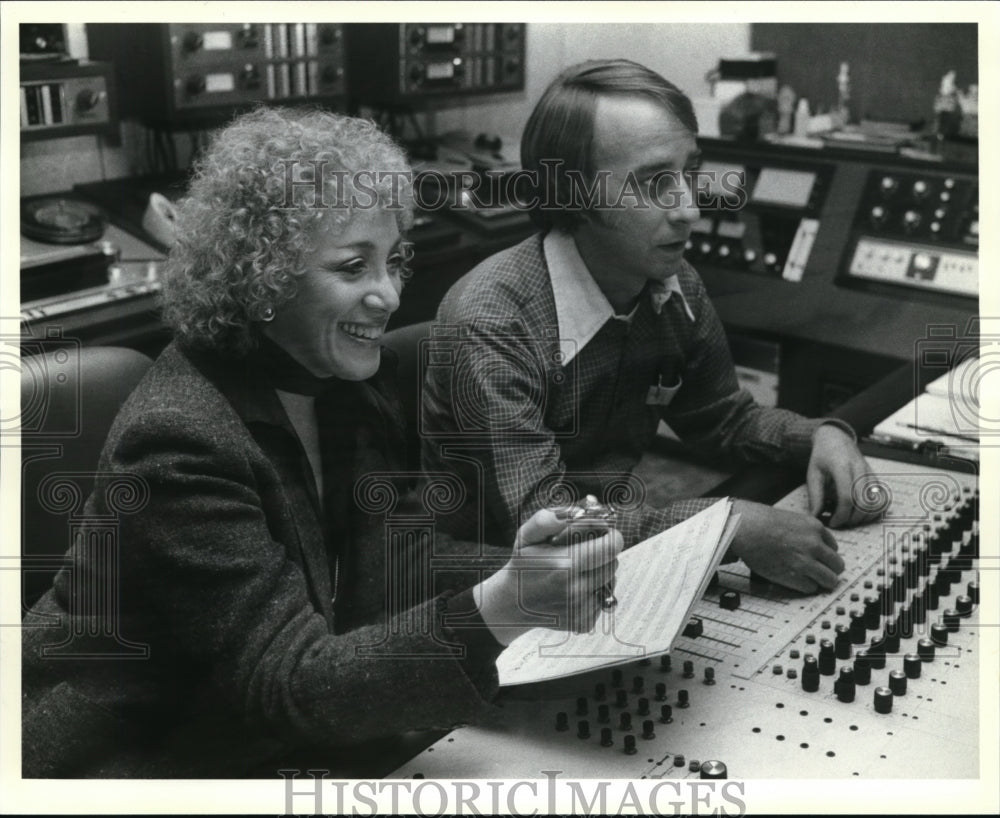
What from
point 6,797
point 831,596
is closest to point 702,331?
point 831,596

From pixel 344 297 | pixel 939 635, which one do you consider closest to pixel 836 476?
pixel 939 635

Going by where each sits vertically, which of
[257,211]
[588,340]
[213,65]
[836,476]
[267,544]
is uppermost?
[213,65]

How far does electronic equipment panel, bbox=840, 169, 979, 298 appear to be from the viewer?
2.93 meters

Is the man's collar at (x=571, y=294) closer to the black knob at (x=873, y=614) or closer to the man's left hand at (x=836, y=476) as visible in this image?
the man's left hand at (x=836, y=476)

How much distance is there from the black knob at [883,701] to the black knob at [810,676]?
0.07 meters

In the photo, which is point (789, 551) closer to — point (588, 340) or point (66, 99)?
point (588, 340)

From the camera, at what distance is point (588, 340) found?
1701mm

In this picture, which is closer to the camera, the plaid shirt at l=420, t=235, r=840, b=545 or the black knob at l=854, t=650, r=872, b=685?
the black knob at l=854, t=650, r=872, b=685

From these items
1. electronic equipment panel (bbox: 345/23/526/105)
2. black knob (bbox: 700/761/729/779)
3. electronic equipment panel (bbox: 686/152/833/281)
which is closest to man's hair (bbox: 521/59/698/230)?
black knob (bbox: 700/761/729/779)

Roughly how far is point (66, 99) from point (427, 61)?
3.22ft

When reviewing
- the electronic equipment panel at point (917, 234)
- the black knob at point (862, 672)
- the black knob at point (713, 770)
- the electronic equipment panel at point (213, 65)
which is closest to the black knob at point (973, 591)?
the black knob at point (862, 672)

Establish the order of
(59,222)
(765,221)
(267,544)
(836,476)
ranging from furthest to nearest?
(765,221) → (59,222) → (836,476) → (267,544)

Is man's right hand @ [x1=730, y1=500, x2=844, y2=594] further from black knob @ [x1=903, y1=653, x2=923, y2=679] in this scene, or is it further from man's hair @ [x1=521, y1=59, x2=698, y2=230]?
man's hair @ [x1=521, y1=59, x2=698, y2=230]

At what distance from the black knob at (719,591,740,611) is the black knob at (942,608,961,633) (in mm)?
269
